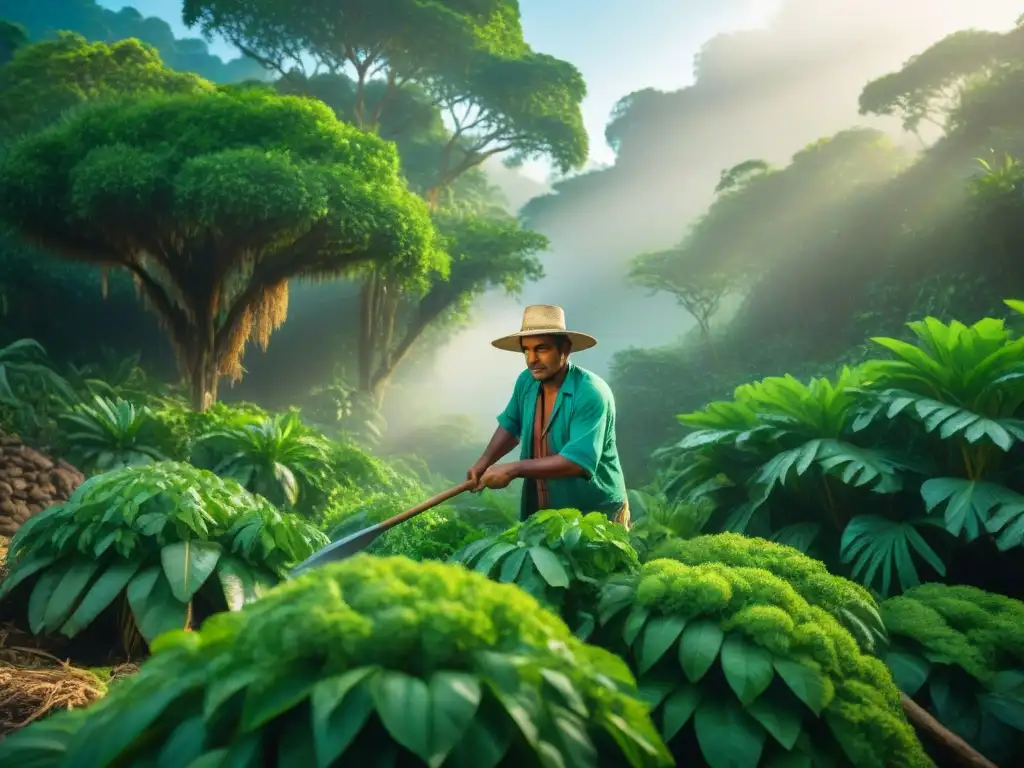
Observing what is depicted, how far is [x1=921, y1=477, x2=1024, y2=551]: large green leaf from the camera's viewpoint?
3627 mm

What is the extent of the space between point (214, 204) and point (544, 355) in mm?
8805

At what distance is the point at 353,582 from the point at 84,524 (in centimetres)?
252

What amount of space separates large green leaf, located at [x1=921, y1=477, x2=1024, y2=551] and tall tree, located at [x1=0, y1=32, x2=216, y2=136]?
18.8m

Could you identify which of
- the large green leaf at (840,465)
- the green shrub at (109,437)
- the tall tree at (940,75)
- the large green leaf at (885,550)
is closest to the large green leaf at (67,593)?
the large green leaf at (840,465)

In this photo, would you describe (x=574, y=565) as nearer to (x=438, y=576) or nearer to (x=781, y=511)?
(x=438, y=576)

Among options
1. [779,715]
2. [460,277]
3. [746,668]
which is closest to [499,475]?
[746,668]

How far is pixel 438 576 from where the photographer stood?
1510 mm

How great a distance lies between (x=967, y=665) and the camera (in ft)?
8.63

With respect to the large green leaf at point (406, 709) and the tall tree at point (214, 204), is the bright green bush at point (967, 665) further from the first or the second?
the tall tree at point (214, 204)

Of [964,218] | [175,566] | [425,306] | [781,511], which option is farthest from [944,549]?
[425,306]

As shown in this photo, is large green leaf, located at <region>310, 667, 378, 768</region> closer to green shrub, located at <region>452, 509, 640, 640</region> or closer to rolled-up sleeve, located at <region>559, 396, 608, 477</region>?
green shrub, located at <region>452, 509, 640, 640</region>

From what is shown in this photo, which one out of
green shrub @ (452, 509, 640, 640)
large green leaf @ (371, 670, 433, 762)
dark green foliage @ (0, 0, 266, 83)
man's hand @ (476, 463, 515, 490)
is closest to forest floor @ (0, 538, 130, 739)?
green shrub @ (452, 509, 640, 640)

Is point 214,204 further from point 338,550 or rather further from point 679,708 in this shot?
point 679,708

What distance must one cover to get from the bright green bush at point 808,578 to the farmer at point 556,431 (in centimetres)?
63
